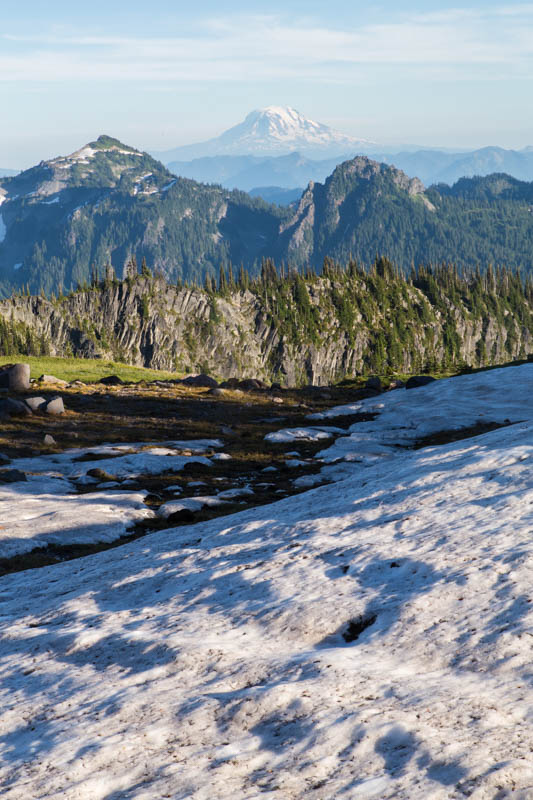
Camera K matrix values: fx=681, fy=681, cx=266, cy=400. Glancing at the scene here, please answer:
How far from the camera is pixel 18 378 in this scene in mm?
56250

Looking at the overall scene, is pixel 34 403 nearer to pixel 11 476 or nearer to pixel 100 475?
pixel 100 475

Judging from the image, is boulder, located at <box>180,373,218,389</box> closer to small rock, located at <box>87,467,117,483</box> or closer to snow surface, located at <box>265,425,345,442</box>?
snow surface, located at <box>265,425,345,442</box>

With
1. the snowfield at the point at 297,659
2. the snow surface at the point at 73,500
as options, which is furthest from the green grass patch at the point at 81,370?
the snowfield at the point at 297,659

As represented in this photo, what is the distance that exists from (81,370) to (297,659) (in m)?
79.6

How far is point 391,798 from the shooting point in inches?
294

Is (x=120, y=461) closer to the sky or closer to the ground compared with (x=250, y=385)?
closer to the sky

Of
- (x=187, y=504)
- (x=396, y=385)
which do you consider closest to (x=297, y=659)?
(x=187, y=504)

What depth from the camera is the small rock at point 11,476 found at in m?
29.9

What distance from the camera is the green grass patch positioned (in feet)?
266

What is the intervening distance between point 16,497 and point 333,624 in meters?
19.0

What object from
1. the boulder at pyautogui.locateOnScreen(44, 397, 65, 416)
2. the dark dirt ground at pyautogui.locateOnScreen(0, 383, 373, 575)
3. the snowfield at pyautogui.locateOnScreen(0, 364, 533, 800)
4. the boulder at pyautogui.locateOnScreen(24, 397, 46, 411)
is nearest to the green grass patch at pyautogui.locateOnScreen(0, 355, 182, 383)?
the dark dirt ground at pyautogui.locateOnScreen(0, 383, 373, 575)

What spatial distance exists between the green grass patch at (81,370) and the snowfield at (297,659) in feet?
211

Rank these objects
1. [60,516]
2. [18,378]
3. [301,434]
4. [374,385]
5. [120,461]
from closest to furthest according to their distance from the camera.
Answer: [60,516], [120,461], [301,434], [18,378], [374,385]

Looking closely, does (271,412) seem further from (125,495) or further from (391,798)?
(391,798)
